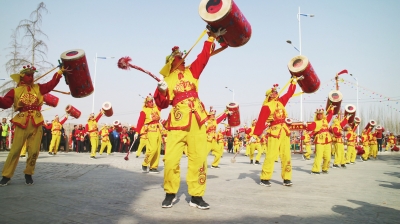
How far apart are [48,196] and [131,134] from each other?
24.3 metres

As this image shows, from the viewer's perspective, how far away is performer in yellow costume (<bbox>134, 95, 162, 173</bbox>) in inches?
374

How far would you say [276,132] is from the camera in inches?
301

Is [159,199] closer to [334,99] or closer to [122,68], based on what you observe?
[122,68]

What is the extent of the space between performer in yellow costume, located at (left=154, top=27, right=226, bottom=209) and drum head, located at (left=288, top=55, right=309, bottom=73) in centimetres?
333

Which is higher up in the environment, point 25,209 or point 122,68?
point 122,68

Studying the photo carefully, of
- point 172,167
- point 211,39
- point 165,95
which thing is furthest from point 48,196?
point 211,39

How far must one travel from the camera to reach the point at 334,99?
10914mm

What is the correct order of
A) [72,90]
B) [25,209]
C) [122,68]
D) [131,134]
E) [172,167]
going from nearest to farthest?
[25,209]
[172,167]
[122,68]
[72,90]
[131,134]

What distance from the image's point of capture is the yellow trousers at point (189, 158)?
4.83 meters

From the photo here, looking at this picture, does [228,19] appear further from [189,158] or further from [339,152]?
[339,152]

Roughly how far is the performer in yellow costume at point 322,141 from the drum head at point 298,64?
12.5ft

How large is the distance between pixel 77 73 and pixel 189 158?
3.39m

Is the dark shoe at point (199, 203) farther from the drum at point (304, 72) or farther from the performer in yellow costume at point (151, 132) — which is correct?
the performer in yellow costume at point (151, 132)

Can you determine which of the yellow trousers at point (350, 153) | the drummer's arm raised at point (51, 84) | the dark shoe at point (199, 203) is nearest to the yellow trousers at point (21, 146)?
the drummer's arm raised at point (51, 84)
